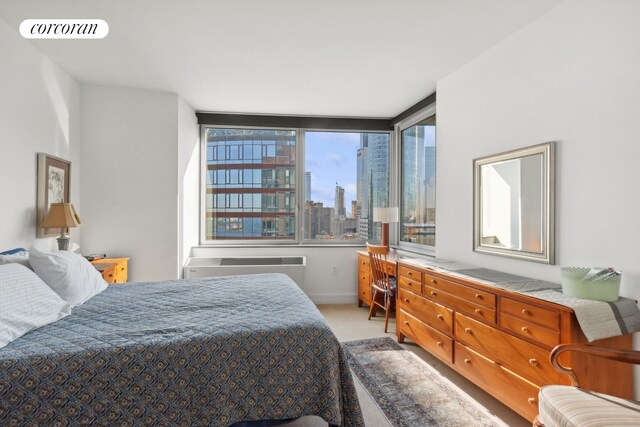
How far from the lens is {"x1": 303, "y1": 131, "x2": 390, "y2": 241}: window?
5.21m

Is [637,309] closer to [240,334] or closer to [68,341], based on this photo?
[240,334]

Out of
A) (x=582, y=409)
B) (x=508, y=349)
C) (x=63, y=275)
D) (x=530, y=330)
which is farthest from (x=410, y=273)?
(x=63, y=275)

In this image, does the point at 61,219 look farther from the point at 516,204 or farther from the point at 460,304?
the point at 516,204

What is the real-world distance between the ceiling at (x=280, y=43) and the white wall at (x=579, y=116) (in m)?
0.22

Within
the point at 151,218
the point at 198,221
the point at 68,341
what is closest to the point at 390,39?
the point at 68,341

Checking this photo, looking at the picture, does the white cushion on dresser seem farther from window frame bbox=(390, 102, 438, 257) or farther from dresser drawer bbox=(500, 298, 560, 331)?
window frame bbox=(390, 102, 438, 257)

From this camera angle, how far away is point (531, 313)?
6.49ft

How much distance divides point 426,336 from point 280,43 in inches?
107

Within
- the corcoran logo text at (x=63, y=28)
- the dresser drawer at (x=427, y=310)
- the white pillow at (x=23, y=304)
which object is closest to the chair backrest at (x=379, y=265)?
the dresser drawer at (x=427, y=310)

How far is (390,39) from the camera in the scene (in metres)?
2.78

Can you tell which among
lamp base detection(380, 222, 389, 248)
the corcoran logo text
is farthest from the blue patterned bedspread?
lamp base detection(380, 222, 389, 248)

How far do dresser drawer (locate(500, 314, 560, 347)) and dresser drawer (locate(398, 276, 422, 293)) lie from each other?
95 cm

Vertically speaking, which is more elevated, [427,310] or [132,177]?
[132,177]

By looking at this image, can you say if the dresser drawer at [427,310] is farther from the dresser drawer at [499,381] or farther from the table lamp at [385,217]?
the table lamp at [385,217]
